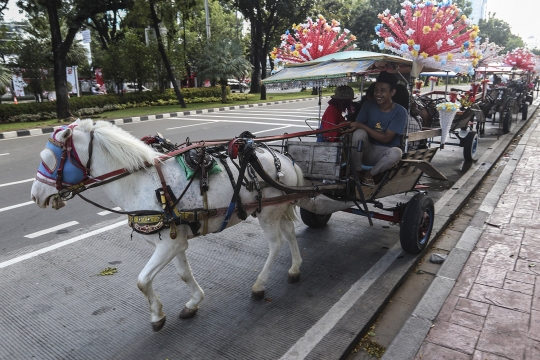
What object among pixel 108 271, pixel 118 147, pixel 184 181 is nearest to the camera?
Result: pixel 118 147

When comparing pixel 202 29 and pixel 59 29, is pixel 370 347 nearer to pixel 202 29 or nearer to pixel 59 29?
pixel 59 29

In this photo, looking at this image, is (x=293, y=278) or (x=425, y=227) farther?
(x=425, y=227)

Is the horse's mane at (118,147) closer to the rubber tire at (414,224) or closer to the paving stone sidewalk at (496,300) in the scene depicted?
the paving stone sidewalk at (496,300)

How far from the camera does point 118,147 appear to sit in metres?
2.64

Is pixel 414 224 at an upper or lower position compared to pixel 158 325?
upper

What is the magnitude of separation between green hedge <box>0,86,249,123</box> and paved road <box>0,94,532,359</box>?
11.6m

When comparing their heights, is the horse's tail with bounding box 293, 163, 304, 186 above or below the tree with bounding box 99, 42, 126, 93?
below

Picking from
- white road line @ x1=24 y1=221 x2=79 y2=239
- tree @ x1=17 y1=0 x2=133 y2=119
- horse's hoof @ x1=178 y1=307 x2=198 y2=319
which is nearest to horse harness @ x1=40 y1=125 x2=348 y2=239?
horse's hoof @ x1=178 y1=307 x2=198 y2=319

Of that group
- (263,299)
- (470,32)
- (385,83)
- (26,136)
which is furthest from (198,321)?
(26,136)

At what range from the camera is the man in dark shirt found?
3.93 m

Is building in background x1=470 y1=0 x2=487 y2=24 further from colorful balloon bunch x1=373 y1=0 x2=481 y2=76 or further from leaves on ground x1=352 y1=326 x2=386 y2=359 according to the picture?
leaves on ground x1=352 y1=326 x2=386 y2=359

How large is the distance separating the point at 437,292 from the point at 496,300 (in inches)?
18.6

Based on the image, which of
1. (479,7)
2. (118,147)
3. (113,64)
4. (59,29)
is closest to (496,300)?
(118,147)

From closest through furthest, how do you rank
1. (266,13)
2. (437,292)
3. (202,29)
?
(437,292), (266,13), (202,29)
